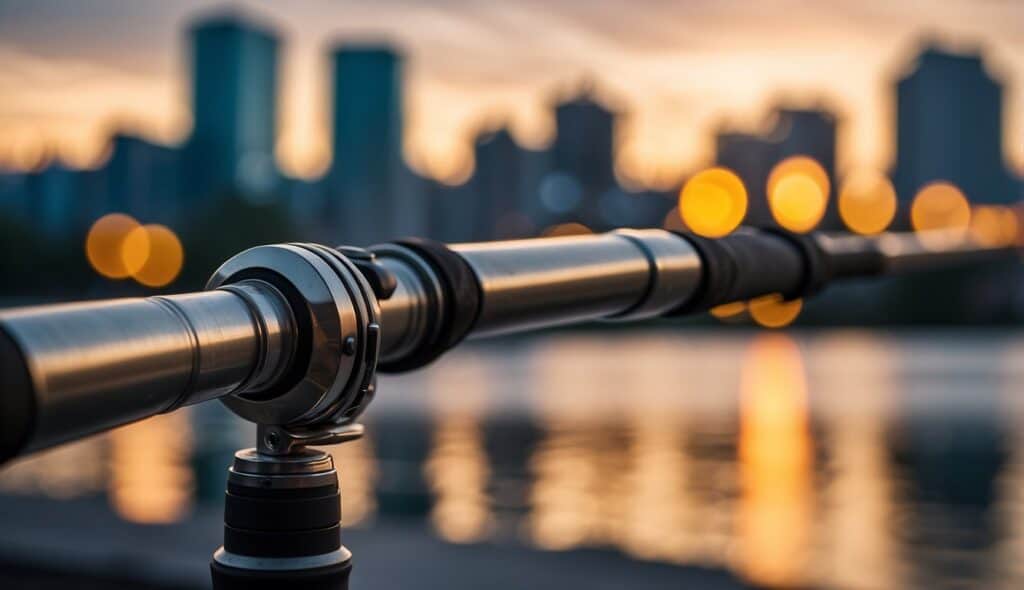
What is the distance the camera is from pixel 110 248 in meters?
124

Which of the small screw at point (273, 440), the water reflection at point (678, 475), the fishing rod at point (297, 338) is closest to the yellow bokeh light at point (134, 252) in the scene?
the water reflection at point (678, 475)

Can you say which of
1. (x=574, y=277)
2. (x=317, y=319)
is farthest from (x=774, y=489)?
(x=317, y=319)

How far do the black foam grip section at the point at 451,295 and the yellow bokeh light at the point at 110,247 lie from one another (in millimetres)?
122973

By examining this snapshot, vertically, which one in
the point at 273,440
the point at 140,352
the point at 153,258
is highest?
the point at 153,258

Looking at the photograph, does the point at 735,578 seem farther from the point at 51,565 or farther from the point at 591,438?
the point at 591,438

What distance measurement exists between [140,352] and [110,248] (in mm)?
127277

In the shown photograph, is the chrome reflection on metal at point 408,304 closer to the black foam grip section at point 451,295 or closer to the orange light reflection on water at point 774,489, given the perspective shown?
the black foam grip section at point 451,295

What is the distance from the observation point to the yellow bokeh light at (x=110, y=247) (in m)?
121

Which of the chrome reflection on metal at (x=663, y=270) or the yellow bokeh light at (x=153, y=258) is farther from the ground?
the yellow bokeh light at (x=153, y=258)

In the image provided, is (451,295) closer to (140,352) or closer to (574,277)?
(574,277)

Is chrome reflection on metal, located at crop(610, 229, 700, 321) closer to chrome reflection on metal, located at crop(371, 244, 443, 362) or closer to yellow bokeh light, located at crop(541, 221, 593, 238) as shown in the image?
yellow bokeh light, located at crop(541, 221, 593, 238)

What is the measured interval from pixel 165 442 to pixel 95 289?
374 feet

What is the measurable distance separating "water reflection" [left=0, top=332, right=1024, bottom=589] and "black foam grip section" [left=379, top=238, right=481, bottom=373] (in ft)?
28.1

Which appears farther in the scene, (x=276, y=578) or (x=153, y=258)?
(x=153, y=258)
